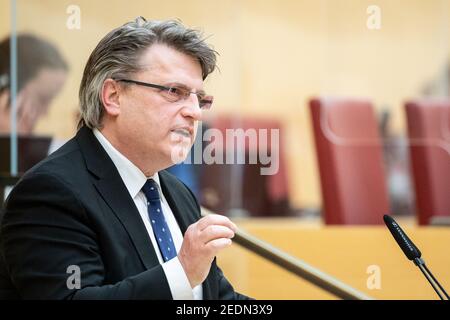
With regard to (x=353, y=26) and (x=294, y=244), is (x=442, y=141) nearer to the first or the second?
(x=294, y=244)

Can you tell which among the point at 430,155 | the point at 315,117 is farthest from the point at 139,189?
the point at 430,155

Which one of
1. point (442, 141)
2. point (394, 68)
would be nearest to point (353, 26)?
point (394, 68)

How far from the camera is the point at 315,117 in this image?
107 inches

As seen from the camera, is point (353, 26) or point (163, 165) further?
point (353, 26)

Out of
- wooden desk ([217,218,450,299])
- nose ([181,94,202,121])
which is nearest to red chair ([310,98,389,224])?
wooden desk ([217,218,450,299])

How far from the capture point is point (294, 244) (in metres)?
2.05

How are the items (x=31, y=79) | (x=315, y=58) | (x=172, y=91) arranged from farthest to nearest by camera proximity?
(x=315, y=58) < (x=31, y=79) < (x=172, y=91)

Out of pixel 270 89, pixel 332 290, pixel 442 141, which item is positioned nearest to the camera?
pixel 332 290

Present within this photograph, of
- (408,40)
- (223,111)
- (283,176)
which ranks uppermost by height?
(408,40)

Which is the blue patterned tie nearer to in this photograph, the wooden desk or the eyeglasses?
the eyeglasses

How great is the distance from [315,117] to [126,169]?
1.55 metres

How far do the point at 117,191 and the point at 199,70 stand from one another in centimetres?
22

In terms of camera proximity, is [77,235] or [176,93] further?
[176,93]

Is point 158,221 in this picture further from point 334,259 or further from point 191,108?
point 334,259
